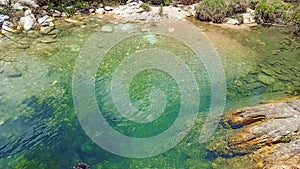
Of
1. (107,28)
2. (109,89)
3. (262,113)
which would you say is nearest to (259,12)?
(107,28)

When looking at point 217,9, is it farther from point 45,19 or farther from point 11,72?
point 11,72

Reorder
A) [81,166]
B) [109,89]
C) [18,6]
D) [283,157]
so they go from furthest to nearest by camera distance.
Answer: [18,6] < [109,89] < [81,166] < [283,157]

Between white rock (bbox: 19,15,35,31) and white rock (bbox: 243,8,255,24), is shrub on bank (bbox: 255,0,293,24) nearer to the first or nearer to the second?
white rock (bbox: 243,8,255,24)

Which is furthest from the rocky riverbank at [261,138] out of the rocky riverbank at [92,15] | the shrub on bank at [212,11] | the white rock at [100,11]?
the white rock at [100,11]

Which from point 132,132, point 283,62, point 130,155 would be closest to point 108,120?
point 132,132

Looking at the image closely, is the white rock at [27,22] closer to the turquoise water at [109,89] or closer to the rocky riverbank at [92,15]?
the rocky riverbank at [92,15]

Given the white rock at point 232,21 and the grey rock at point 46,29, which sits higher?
the white rock at point 232,21

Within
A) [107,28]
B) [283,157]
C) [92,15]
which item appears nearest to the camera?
[283,157]
